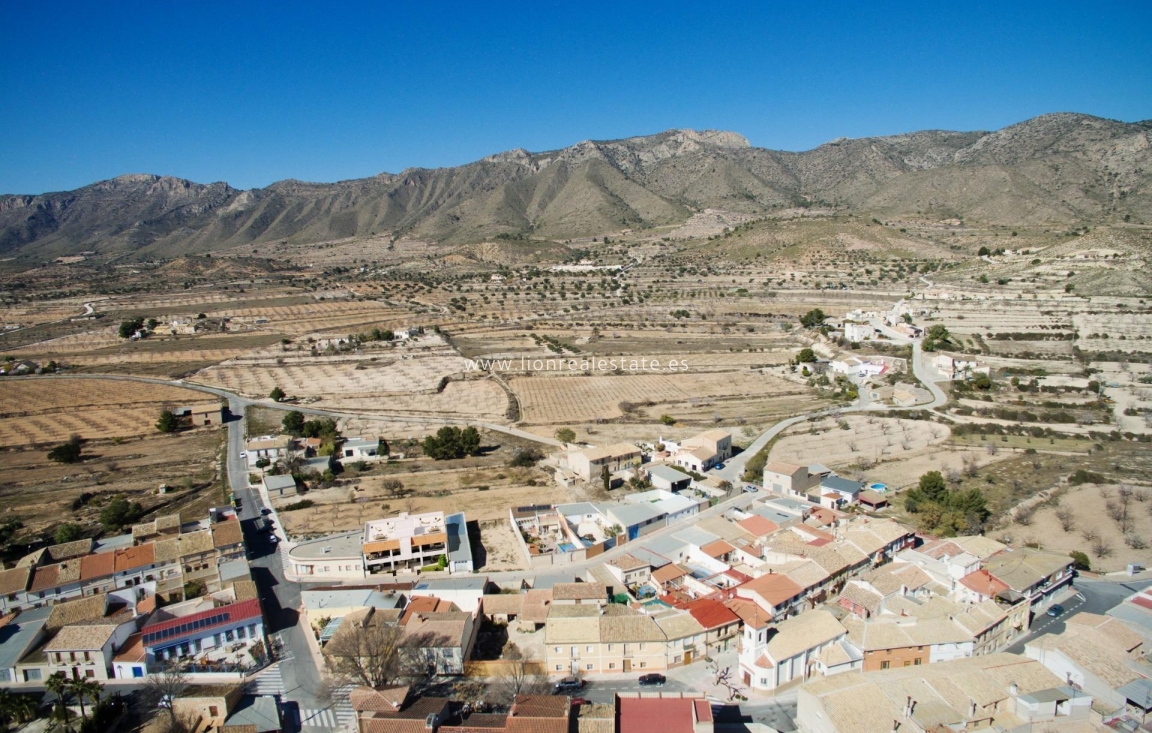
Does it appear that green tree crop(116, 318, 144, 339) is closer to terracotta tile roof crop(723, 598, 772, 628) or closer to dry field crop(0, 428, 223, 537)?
dry field crop(0, 428, 223, 537)

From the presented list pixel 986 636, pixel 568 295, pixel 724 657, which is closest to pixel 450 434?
pixel 724 657

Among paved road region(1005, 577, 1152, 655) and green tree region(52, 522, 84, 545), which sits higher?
green tree region(52, 522, 84, 545)

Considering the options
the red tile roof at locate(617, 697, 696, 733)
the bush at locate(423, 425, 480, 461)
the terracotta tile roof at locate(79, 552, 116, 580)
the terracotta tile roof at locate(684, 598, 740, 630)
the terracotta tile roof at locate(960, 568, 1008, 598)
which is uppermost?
the bush at locate(423, 425, 480, 461)

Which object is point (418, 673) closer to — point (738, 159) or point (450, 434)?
point (450, 434)

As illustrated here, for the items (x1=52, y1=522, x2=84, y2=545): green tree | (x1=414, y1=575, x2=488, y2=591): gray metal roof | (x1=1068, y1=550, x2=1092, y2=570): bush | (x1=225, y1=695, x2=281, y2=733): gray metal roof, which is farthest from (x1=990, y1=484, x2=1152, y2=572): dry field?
(x1=52, y1=522, x2=84, y2=545): green tree

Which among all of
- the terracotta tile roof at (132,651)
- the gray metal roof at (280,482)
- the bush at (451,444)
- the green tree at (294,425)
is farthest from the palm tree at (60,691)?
the green tree at (294,425)

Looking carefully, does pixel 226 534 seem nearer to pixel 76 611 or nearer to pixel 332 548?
pixel 332 548
